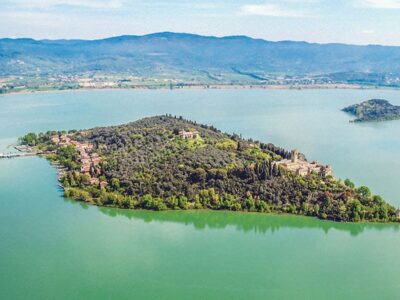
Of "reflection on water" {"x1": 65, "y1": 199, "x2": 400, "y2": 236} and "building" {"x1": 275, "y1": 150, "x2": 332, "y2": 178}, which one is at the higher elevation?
"building" {"x1": 275, "y1": 150, "x2": 332, "y2": 178}

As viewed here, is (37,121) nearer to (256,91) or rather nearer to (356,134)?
(356,134)

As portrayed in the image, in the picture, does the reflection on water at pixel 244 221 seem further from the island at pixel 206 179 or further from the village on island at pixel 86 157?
the village on island at pixel 86 157

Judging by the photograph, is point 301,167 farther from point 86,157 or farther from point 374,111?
point 374,111

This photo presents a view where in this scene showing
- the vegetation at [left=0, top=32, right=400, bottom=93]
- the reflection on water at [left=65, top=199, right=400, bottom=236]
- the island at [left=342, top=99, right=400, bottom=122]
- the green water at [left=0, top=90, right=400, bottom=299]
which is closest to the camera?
the green water at [left=0, top=90, right=400, bottom=299]

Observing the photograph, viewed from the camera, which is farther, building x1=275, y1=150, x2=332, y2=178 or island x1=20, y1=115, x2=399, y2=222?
building x1=275, y1=150, x2=332, y2=178

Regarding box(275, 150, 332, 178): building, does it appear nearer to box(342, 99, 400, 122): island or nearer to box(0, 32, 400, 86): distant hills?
box(342, 99, 400, 122): island

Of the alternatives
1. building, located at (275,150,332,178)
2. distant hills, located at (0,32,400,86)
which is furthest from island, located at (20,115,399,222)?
distant hills, located at (0,32,400,86)

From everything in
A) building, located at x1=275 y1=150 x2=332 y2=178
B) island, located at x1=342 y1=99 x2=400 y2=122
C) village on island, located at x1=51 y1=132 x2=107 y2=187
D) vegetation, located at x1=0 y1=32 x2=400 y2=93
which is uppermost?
vegetation, located at x1=0 y1=32 x2=400 y2=93
